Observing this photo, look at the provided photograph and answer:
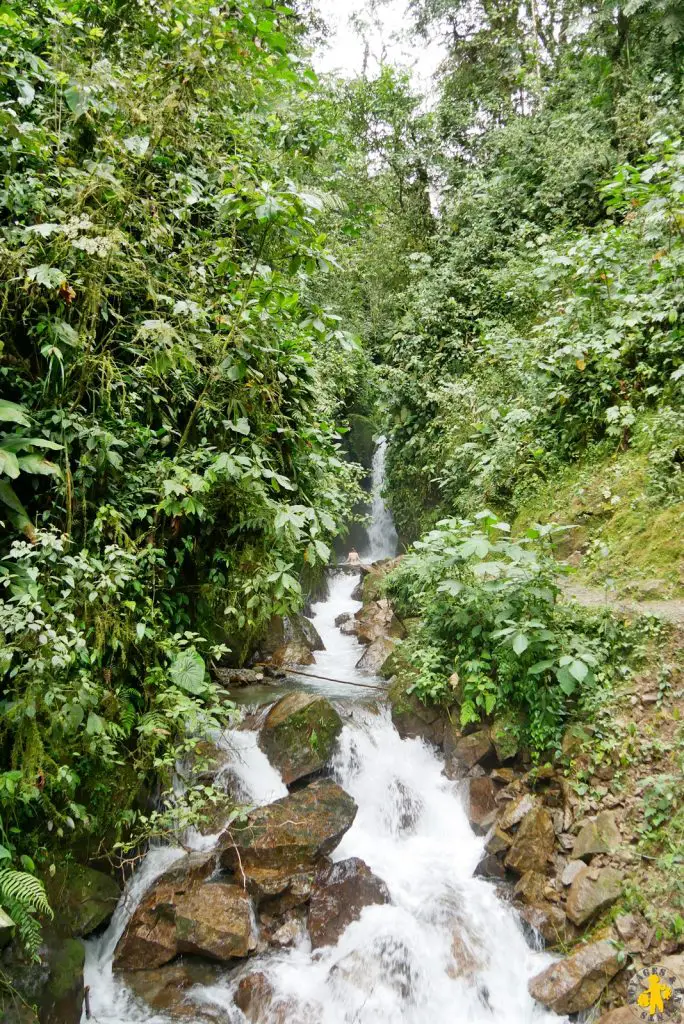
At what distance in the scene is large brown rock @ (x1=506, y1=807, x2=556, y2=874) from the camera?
15.0ft

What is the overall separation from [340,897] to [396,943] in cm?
53

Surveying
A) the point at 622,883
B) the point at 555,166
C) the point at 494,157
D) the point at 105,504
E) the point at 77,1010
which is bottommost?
the point at 77,1010

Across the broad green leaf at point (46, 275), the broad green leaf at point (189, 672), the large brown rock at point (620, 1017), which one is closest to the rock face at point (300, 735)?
the broad green leaf at point (189, 672)

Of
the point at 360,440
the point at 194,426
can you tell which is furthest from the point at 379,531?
the point at 194,426

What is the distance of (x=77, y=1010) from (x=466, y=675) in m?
3.84

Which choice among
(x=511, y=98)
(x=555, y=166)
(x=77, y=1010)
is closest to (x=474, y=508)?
(x=77, y=1010)

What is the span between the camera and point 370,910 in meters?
4.79

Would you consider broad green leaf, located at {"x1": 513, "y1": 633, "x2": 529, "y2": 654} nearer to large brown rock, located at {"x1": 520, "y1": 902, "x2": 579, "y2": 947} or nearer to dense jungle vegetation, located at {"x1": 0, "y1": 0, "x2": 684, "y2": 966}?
dense jungle vegetation, located at {"x1": 0, "y1": 0, "x2": 684, "y2": 966}

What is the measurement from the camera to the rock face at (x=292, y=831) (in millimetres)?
4816

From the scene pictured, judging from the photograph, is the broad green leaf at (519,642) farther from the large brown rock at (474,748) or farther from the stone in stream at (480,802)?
the stone in stream at (480,802)

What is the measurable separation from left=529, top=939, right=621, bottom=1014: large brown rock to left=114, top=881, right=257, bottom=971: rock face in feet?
6.92

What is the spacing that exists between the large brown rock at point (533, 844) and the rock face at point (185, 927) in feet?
6.89

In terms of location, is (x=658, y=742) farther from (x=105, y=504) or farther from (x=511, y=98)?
(x=511, y=98)

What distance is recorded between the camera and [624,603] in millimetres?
5273
